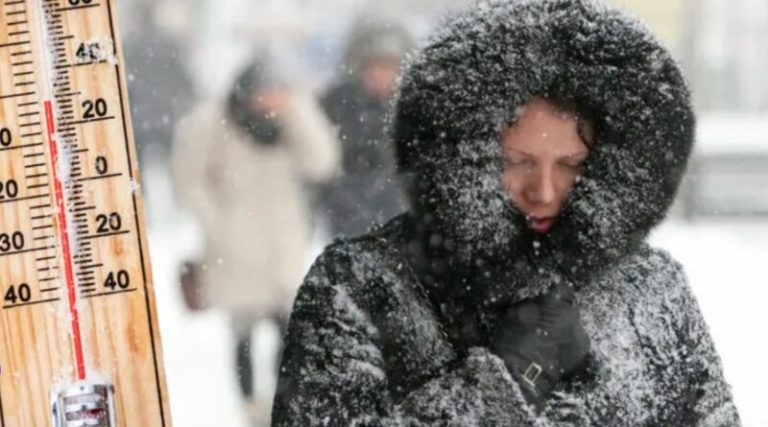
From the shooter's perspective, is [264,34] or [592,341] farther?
A: [264,34]

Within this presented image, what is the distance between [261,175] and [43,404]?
101cm

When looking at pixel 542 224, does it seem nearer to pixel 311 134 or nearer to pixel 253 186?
pixel 311 134

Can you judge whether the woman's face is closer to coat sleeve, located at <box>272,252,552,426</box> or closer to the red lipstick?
the red lipstick

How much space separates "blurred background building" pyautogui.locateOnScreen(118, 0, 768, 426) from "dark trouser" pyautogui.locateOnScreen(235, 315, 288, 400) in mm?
40

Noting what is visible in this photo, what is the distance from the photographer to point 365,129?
207 cm

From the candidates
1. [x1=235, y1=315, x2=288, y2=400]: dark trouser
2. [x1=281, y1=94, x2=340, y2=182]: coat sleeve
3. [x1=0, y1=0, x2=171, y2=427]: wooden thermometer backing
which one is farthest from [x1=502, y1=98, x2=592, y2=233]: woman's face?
[x1=235, y1=315, x2=288, y2=400]: dark trouser

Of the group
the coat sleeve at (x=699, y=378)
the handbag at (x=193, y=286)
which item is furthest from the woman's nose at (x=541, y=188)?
the handbag at (x=193, y=286)

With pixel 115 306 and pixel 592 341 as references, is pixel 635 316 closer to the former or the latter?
pixel 592 341

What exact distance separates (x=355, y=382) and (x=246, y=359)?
118 centimetres

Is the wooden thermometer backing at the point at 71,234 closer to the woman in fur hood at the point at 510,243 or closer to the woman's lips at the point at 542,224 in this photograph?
the woman in fur hood at the point at 510,243

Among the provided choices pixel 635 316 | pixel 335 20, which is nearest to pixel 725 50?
pixel 335 20

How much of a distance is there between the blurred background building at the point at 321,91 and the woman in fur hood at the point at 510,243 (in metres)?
0.09

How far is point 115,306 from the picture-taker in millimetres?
1664

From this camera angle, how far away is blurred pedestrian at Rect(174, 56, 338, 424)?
2393mm
